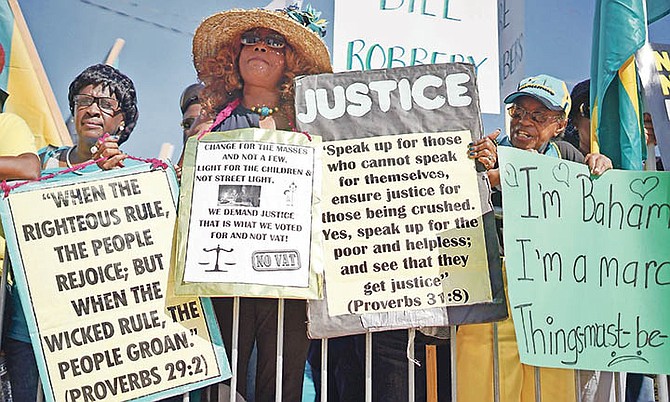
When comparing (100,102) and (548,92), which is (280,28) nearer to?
(100,102)

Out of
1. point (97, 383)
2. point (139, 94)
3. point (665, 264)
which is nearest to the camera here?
point (97, 383)

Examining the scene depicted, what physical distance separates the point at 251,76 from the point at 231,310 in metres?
1.36

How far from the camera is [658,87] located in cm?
287

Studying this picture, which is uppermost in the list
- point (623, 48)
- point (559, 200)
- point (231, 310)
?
point (623, 48)

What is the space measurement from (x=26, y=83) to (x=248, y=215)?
8.09 ft

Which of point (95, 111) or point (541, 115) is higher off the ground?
point (95, 111)

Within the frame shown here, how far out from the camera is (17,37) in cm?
434

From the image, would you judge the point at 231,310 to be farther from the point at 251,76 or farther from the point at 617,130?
the point at 617,130

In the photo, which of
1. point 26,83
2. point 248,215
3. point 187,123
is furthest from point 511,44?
point 26,83

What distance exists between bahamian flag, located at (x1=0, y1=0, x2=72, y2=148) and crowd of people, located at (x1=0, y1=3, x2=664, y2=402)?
0.79ft

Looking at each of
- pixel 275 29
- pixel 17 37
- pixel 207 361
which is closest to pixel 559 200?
pixel 207 361

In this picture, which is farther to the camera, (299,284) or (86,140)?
(86,140)

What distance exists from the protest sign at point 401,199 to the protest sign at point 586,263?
0.38ft

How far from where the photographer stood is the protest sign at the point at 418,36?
3.84m
